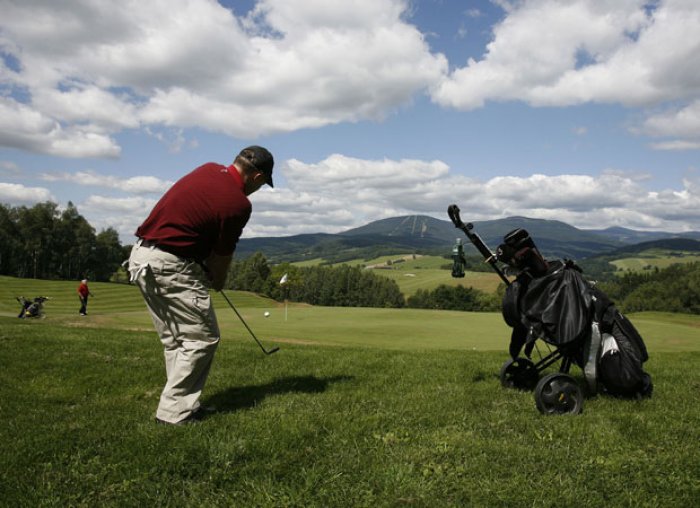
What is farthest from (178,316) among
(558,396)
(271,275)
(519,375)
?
(271,275)

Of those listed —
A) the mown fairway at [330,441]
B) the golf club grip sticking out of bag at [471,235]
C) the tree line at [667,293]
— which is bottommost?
the tree line at [667,293]

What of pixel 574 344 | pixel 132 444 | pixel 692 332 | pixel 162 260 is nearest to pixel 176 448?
pixel 132 444

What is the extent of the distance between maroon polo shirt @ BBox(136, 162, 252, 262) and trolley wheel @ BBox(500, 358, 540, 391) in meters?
4.42

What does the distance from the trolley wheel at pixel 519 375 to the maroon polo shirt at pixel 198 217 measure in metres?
4.42

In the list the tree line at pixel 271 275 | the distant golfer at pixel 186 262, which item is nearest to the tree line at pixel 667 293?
the tree line at pixel 271 275

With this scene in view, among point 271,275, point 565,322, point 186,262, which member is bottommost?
point 271,275

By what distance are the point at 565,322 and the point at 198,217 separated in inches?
172

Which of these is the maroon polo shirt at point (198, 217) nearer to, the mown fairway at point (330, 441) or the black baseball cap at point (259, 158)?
the black baseball cap at point (259, 158)

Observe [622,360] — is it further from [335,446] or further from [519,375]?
[335,446]

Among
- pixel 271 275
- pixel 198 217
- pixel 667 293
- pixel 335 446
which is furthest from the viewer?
pixel 271 275

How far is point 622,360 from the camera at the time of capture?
6.21 m

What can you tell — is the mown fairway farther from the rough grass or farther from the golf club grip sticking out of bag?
the golf club grip sticking out of bag

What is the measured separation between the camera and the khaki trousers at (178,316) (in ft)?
16.5

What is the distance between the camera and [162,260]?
5020 millimetres
